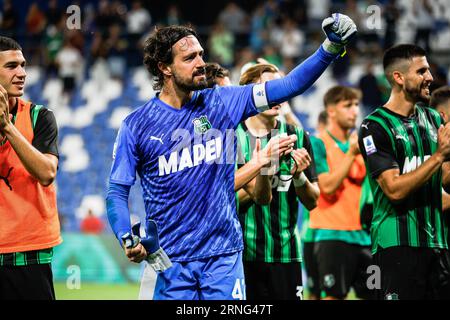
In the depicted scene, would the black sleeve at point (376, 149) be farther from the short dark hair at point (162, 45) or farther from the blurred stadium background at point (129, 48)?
the blurred stadium background at point (129, 48)

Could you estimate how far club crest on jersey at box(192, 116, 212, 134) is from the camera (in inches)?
203

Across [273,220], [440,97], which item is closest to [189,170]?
[273,220]

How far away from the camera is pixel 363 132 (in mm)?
6125

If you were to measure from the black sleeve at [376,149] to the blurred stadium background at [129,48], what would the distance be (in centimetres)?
1019

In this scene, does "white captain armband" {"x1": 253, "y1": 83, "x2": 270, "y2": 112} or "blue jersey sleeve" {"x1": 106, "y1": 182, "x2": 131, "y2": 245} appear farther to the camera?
"white captain armband" {"x1": 253, "y1": 83, "x2": 270, "y2": 112}

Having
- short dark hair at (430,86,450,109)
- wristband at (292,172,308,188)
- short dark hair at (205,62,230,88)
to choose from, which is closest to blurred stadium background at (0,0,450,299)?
short dark hair at (430,86,450,109)

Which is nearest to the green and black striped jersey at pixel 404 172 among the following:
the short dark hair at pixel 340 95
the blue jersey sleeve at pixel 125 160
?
the blue jersey sleeve at pixel 125 160

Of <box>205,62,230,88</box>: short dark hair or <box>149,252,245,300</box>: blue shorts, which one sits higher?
<box>205,62,230,88</box>: short dark hair

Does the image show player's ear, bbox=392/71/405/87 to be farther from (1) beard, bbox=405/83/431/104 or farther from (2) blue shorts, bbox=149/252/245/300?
(2) blue shorts, bbox=149/252/245/300

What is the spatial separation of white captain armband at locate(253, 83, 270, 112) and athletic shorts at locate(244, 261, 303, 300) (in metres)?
1.65

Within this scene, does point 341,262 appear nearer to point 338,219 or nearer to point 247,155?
point 338,219

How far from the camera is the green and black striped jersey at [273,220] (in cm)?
638
